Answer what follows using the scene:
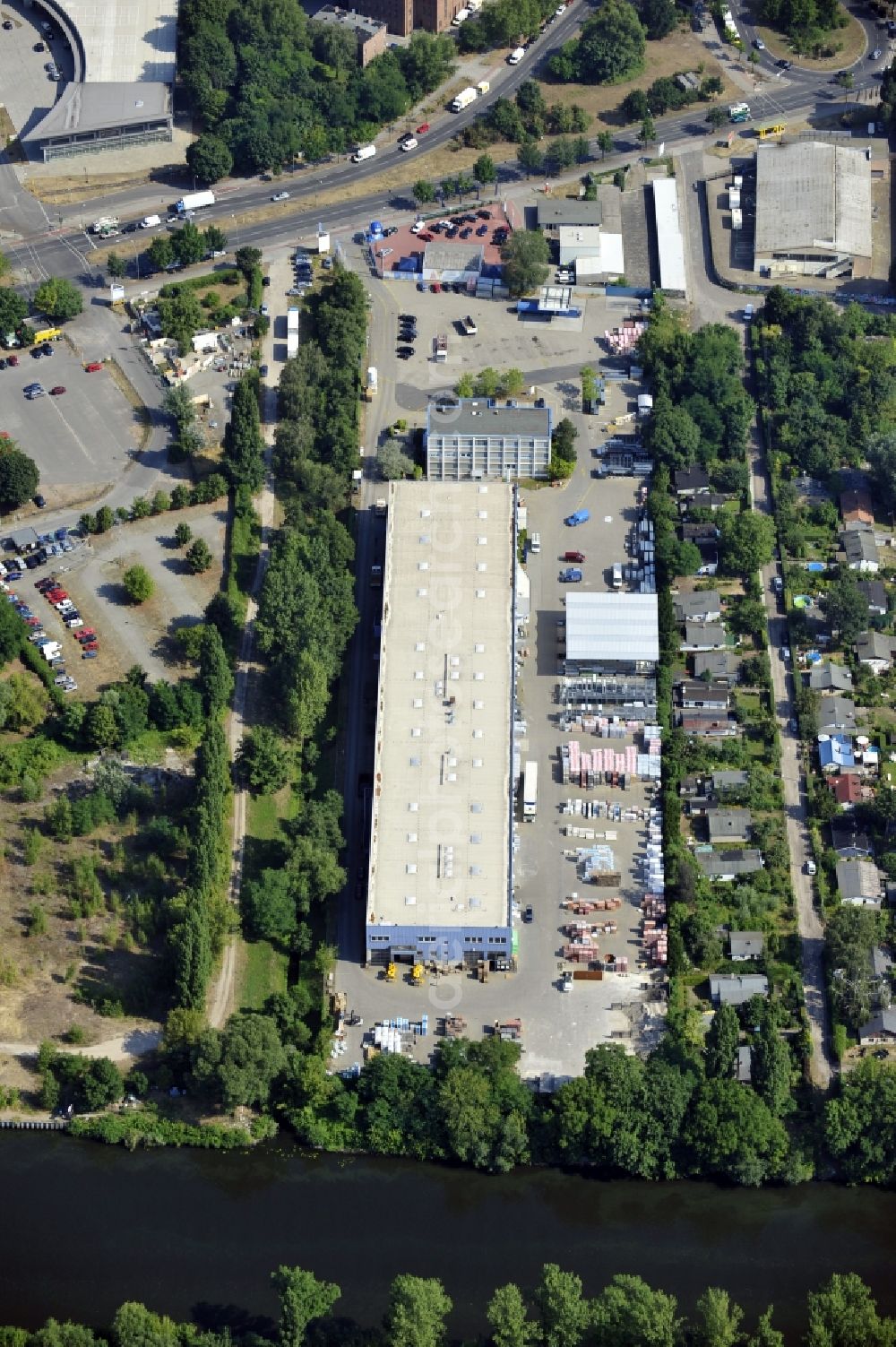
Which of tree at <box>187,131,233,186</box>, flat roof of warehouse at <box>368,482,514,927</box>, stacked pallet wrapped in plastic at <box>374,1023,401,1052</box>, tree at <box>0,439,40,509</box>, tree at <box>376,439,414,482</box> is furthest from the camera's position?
tree at <box>187,131,233,186</box>

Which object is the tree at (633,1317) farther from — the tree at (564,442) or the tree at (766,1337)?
the tree at (564,442)

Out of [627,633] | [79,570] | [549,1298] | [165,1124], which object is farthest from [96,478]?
[549,1298]

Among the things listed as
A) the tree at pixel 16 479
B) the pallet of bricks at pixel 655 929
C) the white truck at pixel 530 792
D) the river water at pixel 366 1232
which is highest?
the tree at pixel 16 479

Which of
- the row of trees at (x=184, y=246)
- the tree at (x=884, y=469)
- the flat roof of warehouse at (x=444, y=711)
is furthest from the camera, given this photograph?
the row of trees at (x=184, y=246)

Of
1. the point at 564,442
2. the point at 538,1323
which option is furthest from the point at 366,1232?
the point at 564,442

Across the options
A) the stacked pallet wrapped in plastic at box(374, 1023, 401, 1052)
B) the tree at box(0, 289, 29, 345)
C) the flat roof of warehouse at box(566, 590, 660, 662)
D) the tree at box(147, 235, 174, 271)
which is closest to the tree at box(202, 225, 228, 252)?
the tree at box(147, 235, 174, 271)

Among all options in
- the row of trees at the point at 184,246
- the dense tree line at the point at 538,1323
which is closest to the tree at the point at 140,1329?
the dense tree line at the point at 538,1323

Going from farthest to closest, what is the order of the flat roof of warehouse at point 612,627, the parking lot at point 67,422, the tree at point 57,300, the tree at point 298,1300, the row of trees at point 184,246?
the row of trees at point 184,246, the tree at point 57,300, the parking lot at point 67,422, the flat roof of warehouse at point 612,627, the tree at point 298,1300

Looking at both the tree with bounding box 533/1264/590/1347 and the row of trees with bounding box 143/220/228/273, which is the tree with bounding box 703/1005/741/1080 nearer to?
the tree with bounding box 533/1264/590/1347
